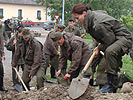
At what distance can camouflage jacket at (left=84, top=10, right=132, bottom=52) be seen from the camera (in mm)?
4660

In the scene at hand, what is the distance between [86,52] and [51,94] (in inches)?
63.1

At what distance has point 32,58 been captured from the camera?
676 cm

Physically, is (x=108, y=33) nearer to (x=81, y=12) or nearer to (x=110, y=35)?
(x=110, y=35)

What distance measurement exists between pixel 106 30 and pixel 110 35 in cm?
14

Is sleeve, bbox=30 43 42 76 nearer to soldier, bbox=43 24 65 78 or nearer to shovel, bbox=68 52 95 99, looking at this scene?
shovel, bbox=68 52 95 99

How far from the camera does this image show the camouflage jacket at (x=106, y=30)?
466cm

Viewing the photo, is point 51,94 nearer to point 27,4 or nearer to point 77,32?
point 77,32

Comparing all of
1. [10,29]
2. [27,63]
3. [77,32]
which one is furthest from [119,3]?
[27,63]

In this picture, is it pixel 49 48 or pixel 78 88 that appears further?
pixel 49 48

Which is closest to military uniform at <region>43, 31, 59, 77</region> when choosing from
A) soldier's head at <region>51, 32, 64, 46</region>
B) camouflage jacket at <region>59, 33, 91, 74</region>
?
camouflage jacket at <region>59, 33, 91, 74</region>

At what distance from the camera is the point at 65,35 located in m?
6.00

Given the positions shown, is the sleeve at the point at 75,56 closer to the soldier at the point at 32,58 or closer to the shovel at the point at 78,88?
the shovel at the point at 78,88

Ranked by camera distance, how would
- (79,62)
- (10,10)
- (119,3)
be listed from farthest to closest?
(10,10), (119,3), (79,62)

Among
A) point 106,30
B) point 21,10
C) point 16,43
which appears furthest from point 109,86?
point 21,10
